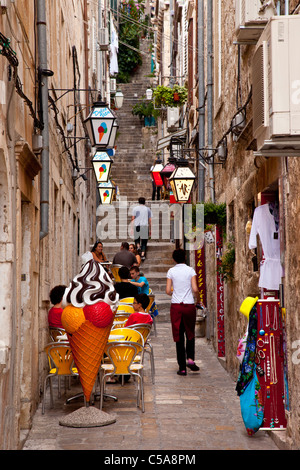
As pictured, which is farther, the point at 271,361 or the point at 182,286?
the point at 182,286

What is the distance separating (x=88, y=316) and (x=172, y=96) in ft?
57.7

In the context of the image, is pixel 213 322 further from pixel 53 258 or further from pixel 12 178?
pixel 12 178

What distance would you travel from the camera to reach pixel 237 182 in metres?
10.3

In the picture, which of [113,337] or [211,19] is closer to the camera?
[113,337]

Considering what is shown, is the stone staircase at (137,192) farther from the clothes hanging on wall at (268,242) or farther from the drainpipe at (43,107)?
the clothes hanging on wall at (268,242)

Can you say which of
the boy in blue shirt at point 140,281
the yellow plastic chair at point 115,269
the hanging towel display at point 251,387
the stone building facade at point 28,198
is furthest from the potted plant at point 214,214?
the yellow plastic chair at point 115,269

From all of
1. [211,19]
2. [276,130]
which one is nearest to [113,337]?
[276,130]

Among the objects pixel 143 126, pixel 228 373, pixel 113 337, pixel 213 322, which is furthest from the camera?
pixel 143 126

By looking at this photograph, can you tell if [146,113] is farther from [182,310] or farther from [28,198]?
[28,198]

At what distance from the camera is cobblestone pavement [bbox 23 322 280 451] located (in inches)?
270

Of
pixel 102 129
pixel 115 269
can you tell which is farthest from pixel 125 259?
pixel 102 129
